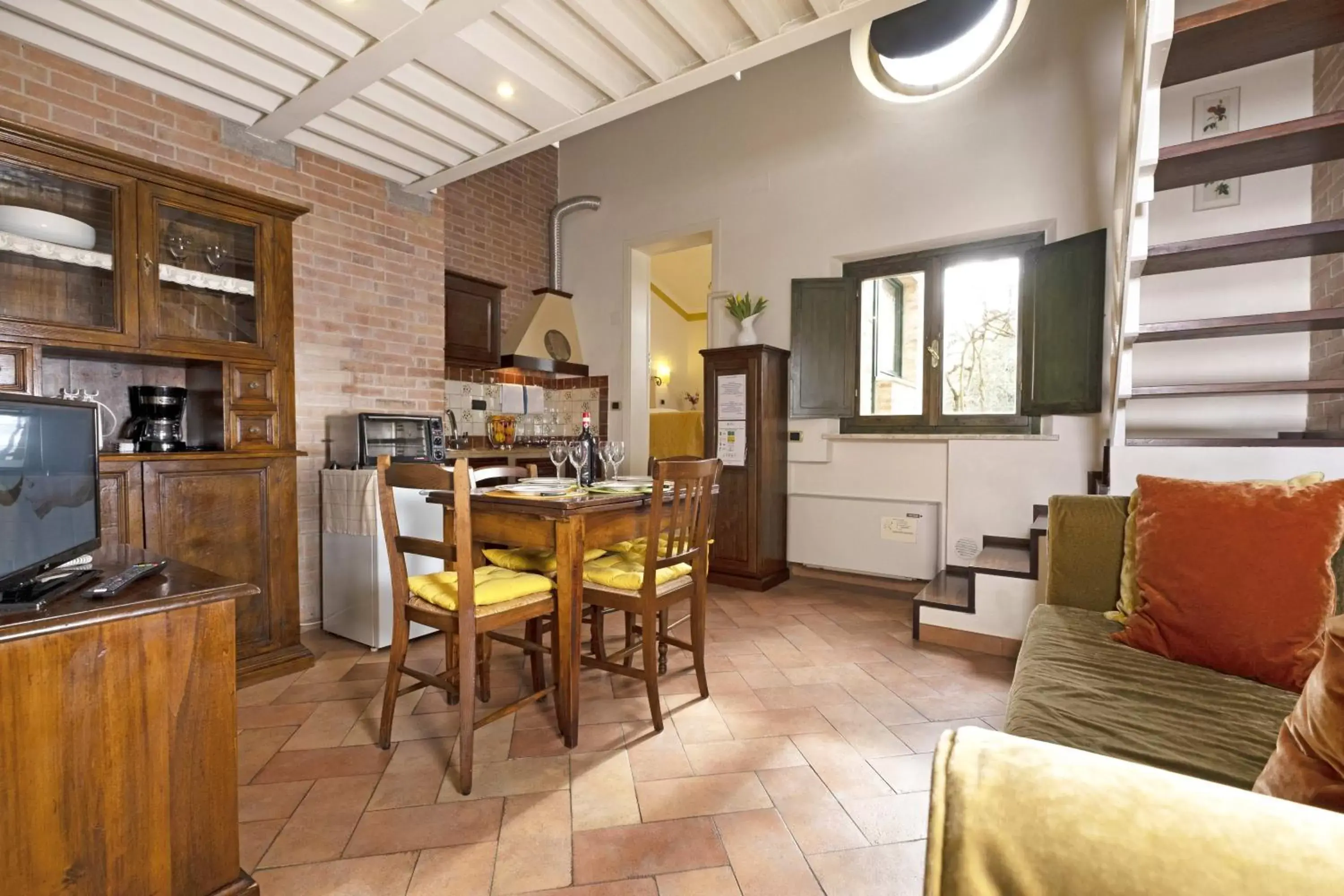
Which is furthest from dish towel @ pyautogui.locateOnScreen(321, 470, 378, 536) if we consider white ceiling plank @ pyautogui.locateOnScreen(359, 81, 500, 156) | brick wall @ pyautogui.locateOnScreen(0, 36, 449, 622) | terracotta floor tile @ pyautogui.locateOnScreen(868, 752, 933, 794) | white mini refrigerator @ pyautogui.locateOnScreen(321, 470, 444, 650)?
terracotta floor tile @ pyautogui.locateOnScreen(868, 752, 933, 794)

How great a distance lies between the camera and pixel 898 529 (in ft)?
13.2

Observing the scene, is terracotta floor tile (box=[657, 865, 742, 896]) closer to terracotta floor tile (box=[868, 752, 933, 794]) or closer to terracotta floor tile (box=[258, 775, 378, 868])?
terracotta floor tile (box=[868, 752, 933, 794])

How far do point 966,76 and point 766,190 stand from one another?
1463mm

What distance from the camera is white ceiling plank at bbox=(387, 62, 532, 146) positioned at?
2.71m

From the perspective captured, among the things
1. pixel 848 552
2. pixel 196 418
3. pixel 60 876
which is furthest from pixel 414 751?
pixel 848 552

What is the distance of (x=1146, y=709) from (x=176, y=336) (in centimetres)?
350

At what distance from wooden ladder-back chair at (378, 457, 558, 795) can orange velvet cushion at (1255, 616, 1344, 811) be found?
5.44ft

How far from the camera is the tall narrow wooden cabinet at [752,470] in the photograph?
4098 mm

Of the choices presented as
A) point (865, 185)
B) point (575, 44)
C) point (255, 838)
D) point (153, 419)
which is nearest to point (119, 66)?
point (153, 419)

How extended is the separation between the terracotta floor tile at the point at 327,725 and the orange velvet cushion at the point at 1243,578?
248cm

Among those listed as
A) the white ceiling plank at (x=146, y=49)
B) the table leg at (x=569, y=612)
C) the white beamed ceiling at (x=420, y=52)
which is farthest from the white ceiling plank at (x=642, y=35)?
the table leg at (x=569, y=612)

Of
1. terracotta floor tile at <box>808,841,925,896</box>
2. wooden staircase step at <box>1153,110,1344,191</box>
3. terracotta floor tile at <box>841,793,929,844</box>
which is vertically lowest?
terracotta floor tile at <box>841,793,929,844</box>

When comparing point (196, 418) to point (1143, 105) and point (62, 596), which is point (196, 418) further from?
point (1143, 105)

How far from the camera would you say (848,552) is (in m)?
4.21
